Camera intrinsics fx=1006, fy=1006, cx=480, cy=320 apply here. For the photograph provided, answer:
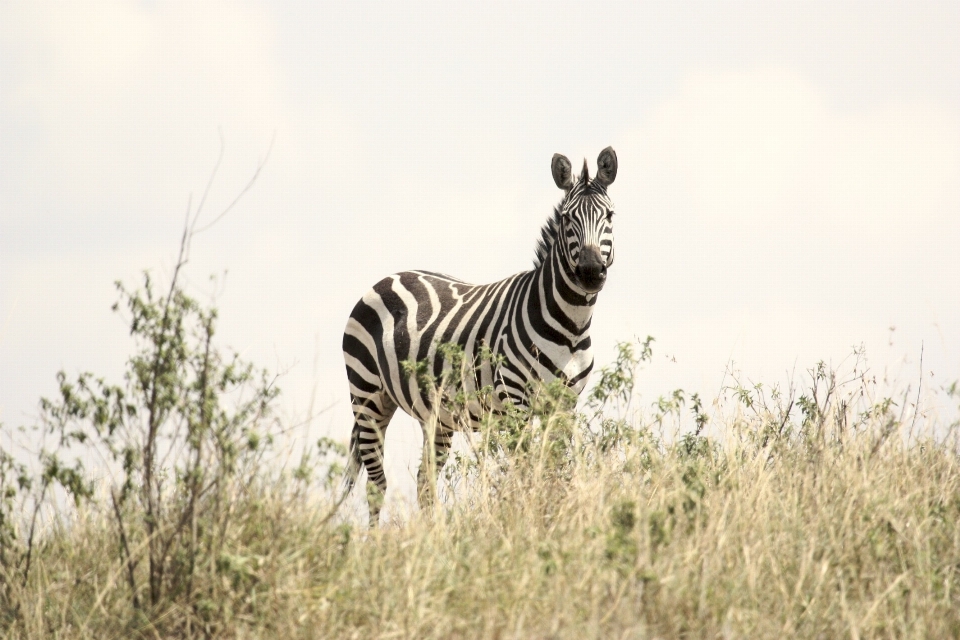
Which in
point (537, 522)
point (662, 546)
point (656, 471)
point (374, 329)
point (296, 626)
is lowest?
point (296, 626)

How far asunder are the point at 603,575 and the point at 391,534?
1.18 metres

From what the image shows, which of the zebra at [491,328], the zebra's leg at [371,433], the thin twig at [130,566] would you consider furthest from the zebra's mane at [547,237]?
the thin twig at [130,566]

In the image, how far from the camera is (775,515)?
508cm

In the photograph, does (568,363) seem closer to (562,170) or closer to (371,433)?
(562,170)

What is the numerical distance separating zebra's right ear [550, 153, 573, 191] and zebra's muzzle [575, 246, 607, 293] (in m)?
0.96

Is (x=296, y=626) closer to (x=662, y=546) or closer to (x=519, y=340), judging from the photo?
(x=662, y=546)

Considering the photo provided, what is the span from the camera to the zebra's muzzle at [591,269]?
7.17 meters

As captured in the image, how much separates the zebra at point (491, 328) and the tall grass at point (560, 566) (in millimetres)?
1335

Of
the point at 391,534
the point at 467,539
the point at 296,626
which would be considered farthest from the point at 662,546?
the point at 296,626

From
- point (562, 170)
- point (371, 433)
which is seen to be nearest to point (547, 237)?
point (562, 170)

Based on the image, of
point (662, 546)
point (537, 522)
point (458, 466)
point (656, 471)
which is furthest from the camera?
point (458, 466)

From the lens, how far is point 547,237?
8391mm

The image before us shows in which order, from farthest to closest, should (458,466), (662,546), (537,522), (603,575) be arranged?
1. (458,466)
2. (537,522)
3. (662,546)
4. (603,575)

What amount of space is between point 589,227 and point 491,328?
132cm
